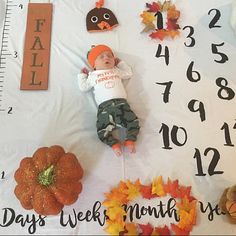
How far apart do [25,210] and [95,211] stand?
0.20 m

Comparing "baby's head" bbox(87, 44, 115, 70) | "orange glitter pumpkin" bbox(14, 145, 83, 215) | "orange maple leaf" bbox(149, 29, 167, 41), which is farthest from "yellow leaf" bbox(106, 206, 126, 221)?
"orange maple leaf" bbox(149, 29, 167, 41)

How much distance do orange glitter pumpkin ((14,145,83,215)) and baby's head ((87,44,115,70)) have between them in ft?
1.09

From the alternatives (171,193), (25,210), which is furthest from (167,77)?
(25,210)

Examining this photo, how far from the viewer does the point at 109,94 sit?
111cm

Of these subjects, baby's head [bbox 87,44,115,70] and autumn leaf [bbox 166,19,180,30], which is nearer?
baby's head [bbox 87,44,115,70]

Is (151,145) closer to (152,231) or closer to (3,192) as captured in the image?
(152,231)

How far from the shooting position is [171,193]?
1.02 m

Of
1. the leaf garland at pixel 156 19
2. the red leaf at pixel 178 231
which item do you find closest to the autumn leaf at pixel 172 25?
the leaf garland at pixel 156 19

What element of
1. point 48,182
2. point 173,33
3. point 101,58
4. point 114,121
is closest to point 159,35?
point 173,33

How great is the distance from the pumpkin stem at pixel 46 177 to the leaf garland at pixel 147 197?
175 millimetres

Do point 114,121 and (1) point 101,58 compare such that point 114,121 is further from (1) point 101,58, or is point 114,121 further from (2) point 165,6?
(2) point 165,6

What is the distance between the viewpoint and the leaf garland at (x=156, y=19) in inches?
50.1

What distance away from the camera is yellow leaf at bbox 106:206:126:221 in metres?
0.99

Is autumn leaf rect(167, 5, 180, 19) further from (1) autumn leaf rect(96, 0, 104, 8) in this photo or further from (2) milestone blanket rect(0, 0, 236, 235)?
(1) autumn leaf rect(96, 0, 104, 8)
